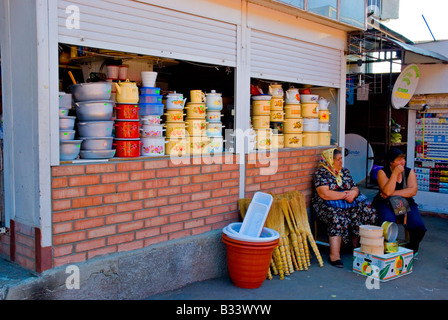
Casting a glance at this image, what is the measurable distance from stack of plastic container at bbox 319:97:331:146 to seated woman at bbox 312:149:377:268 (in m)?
0.78

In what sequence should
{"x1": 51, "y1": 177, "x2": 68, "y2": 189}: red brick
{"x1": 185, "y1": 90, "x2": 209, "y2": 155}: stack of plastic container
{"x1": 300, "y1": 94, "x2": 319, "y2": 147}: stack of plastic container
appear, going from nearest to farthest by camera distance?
{"x1": 51, "y1": 177, "x2": 68, "y2": 189}: red brick → {"x1": 185, "y1": 90, "x2": 209, "y2": 155}: stack of plastic container → {"x1": 300, "y1": 94, "x2": 319, "y2": 147}: stack of plastic container

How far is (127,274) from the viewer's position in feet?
13.8

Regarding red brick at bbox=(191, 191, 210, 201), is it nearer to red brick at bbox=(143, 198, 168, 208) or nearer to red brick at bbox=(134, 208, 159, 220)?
red brick at bbox=(143, 198, 168, 208)

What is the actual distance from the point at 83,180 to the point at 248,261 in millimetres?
1872

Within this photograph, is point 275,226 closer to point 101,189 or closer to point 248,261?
point 248,261

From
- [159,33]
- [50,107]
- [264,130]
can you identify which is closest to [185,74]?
[264,130]

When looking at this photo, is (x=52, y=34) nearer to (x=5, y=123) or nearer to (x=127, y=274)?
(x=5, y=123)

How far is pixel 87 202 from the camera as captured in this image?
12.8ft

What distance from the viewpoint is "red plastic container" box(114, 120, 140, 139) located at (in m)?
4.36

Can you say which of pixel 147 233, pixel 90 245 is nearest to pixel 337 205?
pixel 147 233

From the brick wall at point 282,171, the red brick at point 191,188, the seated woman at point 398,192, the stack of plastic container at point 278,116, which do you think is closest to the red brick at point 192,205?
the red brick at point 191,188

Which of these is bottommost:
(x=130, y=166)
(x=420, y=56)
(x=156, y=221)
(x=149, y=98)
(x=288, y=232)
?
(x=288, y=232)

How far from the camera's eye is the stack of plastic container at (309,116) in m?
6.61

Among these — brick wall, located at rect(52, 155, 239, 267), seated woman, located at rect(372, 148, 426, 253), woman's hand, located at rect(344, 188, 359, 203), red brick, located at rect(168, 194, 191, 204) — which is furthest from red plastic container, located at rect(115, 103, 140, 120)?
seated woman, located at rect(372, 148, 426, 253)
